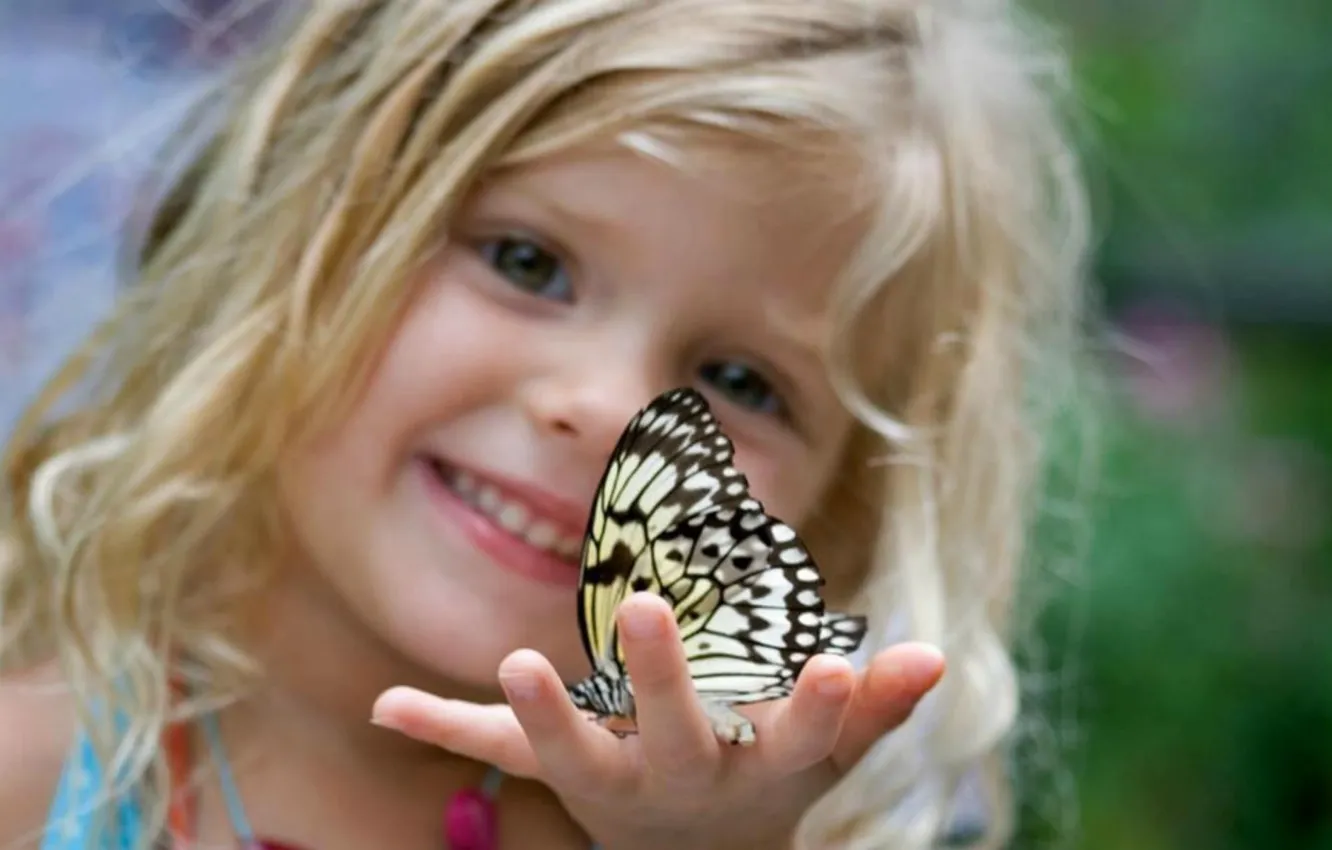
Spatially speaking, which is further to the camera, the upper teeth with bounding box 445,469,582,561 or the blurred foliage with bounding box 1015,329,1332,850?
the blurred foliage with bounding box 1015,329,1332,850

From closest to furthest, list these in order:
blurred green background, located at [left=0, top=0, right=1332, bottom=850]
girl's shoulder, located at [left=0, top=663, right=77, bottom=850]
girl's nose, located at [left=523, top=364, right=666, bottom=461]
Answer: girl's nose, located at [left=523, top=364, right=666, bottom=461] < girl's shoulder, located at [left=0, top=663, right=77, bottom=850] < blurred green background, located at [left=0, top=0, right=1332, bottom=850]

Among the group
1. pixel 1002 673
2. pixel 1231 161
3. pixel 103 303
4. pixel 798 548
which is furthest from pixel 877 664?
pixel 1231 161

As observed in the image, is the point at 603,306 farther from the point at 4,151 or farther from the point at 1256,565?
the point at 1256,565

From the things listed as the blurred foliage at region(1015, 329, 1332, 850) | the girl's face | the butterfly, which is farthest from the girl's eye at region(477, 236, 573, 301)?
the blurred foliage at region(1015, 329, 1332, 850)

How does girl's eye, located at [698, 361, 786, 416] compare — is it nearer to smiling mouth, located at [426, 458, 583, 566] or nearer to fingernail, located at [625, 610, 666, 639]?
smiling mouth, located at [426, 458, 583, 566]

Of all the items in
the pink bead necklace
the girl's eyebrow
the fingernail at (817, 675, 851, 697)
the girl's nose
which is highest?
the girl's eyebrow

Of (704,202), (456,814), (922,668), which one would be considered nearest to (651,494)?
(922,668)

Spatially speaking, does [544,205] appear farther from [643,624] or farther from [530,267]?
[643,624]
